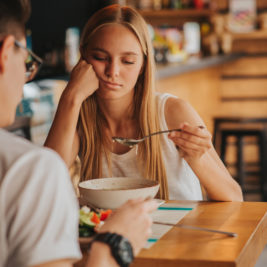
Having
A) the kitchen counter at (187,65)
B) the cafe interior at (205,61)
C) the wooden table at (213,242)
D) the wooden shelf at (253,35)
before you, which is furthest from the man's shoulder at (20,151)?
the wooden shelf at (253,35)

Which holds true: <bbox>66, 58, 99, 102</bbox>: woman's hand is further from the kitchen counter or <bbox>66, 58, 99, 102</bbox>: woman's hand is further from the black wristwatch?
the kitchen counter

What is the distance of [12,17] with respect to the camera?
3.29 ft

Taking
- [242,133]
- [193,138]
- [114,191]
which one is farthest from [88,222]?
[242,133]

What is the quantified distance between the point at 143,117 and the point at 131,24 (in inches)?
13.6

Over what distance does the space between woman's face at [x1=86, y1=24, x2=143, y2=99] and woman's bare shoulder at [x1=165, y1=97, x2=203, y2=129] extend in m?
0.17

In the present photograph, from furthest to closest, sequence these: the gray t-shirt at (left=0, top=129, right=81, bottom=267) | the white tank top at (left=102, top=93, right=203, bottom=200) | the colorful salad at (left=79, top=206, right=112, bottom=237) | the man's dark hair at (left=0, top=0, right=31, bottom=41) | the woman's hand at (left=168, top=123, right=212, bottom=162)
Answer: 1. the white tank top at (left=102, top=93, right=203, bottom=200)
2. the woman's hand at (left=168, top=123, right=212, bottom=162)
3. the colorful salad at (left=79, top=206, right=112, bottom=237)
4. the man's dark hair at (left=0, top=0, right=31, bottom=41)
5. the gray t-shirt at (left=0, top=129, right=81, bottom=267)

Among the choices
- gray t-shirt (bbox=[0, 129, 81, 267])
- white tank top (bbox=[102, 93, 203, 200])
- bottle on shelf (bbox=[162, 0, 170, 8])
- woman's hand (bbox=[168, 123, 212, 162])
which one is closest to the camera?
gray t-shirt (bbox=[0, 129, 81, 267])

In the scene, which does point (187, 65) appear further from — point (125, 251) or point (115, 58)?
point (125, 251)

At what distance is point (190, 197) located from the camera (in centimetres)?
217

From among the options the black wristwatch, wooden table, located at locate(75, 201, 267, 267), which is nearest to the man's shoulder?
the black wristwatch

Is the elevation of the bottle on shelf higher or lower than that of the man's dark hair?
lower

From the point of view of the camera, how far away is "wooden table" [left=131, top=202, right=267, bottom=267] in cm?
131

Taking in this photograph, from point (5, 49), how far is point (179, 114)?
4.00 feet

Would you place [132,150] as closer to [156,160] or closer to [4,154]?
[156,160]
